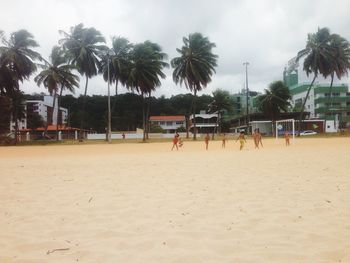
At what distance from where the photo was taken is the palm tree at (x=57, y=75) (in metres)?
49.4

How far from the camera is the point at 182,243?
4348 millimetres

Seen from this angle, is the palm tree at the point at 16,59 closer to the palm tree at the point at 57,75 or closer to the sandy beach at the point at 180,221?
the palm tree at the point at 57,75

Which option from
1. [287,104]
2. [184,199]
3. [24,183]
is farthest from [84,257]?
[287,104]

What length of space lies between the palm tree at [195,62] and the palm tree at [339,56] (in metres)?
16.9

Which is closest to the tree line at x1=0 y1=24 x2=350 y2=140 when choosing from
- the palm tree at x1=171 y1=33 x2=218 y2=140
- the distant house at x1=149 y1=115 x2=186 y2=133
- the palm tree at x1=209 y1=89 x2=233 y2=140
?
the palm tree at x1=171 y1=33 x2=218 y2=140

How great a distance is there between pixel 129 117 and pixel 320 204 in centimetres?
8416

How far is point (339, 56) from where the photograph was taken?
180 ft

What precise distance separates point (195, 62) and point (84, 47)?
1605cm

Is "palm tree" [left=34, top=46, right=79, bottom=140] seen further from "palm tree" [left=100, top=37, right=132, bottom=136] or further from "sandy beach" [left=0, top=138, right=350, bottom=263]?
"sandy beach" [left=0, top=138, right=350, bottom=263]

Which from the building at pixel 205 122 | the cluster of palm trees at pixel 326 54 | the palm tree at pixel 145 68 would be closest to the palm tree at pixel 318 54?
the cluster of palm trees at pixel 326 54

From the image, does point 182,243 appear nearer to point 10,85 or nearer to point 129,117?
point 10,85

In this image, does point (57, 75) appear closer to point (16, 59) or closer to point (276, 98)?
point (16, 59)

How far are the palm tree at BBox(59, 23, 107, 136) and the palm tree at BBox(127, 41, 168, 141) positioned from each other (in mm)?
5149

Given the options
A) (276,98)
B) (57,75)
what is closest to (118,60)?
(57,75)
